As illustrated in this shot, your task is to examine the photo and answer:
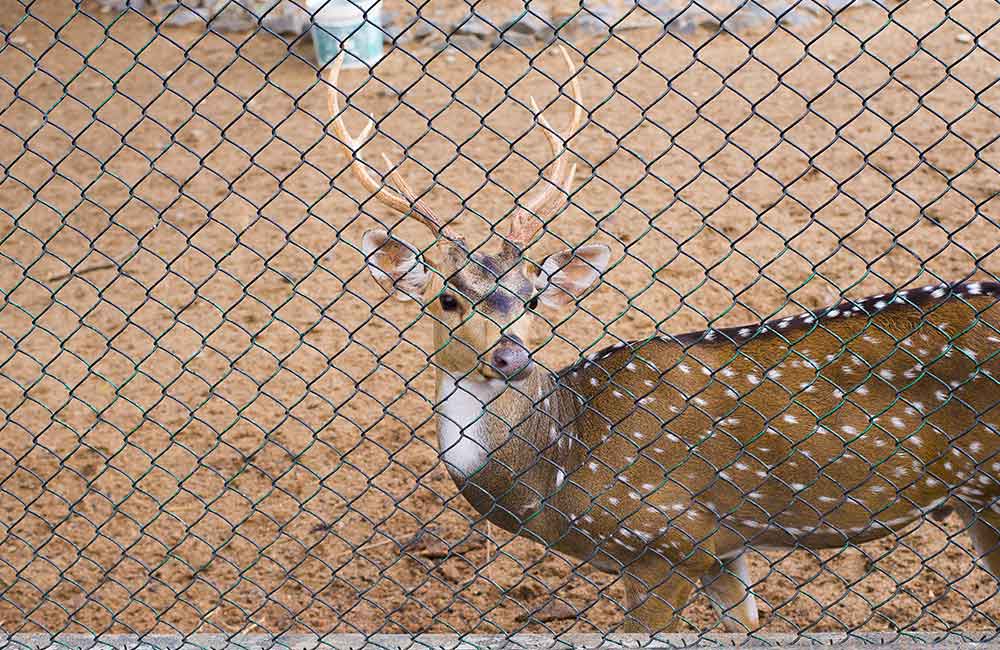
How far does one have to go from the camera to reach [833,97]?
6.98 m

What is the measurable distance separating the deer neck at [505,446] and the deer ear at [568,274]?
0.22 meters

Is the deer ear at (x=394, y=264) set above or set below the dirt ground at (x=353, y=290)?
above

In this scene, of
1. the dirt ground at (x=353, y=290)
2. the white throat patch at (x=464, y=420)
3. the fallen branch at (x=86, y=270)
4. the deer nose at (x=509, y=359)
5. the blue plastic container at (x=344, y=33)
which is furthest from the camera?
the blue plastic container at (x=344, y=33)

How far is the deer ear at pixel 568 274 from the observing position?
121 inches

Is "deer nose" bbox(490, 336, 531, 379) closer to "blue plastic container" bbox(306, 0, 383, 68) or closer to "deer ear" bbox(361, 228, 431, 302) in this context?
"deer ear" bbox(361, 228, 431, 302)

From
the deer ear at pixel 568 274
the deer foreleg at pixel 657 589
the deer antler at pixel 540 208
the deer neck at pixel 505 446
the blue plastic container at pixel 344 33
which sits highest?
the deer antler at pixel 540 208

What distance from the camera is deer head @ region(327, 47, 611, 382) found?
9.53 ft

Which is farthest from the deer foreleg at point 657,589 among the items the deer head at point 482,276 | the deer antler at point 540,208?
the deer antler at point 540,208

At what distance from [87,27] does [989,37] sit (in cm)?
671

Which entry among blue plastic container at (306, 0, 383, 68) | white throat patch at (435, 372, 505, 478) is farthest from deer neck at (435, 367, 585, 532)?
blue plastic container at (306, 0, 383, 68)

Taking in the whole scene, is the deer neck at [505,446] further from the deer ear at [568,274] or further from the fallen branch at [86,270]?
the fallen branch at [86,270]

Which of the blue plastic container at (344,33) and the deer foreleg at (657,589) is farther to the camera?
the blue plastic container at (344,33)

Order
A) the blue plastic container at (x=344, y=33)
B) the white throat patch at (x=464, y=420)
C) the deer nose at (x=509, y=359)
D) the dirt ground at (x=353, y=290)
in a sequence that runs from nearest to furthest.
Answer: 1. the deer nose at (x=509, y=359)
2. the white throat patch at (x=464, y=420)
3. the dirt ground at (x=353, y=290)
4. the blue plastic container at (x=344, y=33)

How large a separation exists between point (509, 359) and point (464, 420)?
0.98 feet
